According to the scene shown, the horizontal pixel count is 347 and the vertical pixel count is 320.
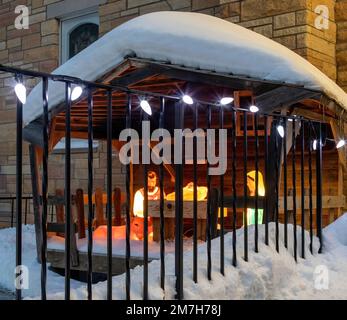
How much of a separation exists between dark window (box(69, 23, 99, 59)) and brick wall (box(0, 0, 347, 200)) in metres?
0.33

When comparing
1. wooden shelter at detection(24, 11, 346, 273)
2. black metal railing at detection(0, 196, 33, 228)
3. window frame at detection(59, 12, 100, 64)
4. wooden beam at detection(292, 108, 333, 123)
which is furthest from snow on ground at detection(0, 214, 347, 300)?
window frame at detection(59, 12, 100, 64)

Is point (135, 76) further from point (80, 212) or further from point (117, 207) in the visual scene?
point (117, 207)

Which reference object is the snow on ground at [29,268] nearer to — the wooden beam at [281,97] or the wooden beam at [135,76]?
the wooden beam at [135,76]

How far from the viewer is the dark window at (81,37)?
33.2 ft

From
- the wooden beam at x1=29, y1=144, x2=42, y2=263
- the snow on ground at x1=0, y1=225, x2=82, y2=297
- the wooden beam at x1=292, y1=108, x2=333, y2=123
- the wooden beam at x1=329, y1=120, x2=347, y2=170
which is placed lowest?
the snow on ground at x1=0, y1=225, x2=82, y2=297

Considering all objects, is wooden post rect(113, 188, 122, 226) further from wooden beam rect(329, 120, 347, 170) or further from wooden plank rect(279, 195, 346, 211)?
wooden beam rect(329, 120, 347, 170)

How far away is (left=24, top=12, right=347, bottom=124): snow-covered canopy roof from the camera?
4797 millimetres

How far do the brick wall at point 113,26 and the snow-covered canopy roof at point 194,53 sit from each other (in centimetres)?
162

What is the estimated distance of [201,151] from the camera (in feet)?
22.8

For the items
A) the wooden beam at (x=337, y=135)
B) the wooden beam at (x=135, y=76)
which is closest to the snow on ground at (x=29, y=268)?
the wooden beam at (x=135, y=76)

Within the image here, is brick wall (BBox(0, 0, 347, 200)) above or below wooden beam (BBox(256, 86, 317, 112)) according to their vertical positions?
above
